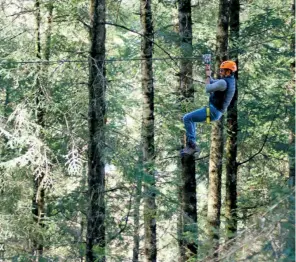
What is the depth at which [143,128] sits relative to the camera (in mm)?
9992

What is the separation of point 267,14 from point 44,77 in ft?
18.5

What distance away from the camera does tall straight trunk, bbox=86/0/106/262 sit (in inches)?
326

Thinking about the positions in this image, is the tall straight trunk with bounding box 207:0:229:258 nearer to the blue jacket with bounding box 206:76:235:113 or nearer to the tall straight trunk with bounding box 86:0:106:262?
the blue jacket with bounding box 206:76:235:113

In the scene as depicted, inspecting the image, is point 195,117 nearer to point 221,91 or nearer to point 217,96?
point 217,96

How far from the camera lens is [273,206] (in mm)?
4613

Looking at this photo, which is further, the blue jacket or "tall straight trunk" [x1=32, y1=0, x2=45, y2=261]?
"tall straight trunk" [x1=32, y1=0, x2=45, y2=261]

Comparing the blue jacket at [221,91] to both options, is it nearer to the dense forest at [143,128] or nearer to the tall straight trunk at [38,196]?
the dense forest at [143,128]

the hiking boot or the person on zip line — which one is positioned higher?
the person on zip line

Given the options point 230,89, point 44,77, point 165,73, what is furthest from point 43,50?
point 230,89

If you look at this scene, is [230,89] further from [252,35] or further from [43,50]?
[43,50]

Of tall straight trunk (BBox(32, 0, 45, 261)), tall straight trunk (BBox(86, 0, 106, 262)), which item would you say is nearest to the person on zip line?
tall straight trunk (BBox(86, 0, 106, 262))

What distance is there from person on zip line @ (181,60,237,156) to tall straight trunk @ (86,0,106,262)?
169 centimetres

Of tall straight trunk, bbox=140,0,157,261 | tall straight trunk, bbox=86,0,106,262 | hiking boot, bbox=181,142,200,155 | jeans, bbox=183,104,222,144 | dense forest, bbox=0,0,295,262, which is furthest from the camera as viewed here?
tall straight trunk, bbox=140,0,157,261

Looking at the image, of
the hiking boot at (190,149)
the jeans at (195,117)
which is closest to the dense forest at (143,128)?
the jeans at (195,117)
